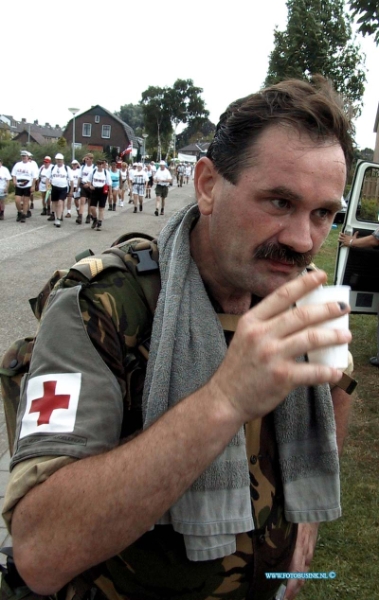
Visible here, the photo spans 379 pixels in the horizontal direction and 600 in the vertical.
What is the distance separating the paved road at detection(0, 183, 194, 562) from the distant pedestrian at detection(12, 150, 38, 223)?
416 millimetres

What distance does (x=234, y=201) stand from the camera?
1.50 m

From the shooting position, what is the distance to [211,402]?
1.12 meters

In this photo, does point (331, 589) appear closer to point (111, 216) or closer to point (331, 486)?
point (331, 486)

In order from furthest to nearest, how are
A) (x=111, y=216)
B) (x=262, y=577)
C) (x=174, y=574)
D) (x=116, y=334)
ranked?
(x=111, y=216), (x=262, y=577), (x=174, y=574), (x=116, y=334)

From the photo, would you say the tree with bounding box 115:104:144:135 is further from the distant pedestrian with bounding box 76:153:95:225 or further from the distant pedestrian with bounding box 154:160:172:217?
the distant pedestrian with bounding box 76:153:95:225

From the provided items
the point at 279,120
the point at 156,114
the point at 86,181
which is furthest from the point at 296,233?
the point at 156,114

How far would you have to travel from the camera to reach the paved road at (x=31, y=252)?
713cm

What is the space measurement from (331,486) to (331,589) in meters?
1.85

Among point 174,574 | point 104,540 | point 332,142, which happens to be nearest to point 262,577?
point 174,574

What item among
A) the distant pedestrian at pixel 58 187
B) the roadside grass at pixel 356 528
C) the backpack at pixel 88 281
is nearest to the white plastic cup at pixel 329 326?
the backpack at pixel 88 281

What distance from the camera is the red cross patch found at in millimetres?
1215

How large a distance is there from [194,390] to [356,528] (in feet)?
9.26

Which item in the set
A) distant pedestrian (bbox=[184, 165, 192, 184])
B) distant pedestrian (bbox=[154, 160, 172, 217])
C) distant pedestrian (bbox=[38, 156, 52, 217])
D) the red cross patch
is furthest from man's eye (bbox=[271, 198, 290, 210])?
distant pedestrian (bbox=[184, 165, 192, 184])

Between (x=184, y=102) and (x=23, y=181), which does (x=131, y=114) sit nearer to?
(x=184, y=102)
